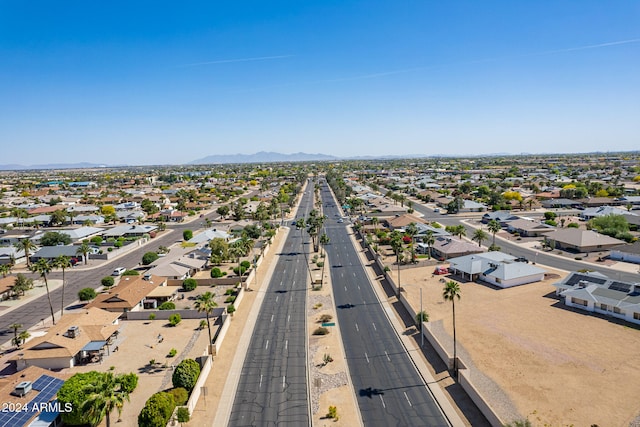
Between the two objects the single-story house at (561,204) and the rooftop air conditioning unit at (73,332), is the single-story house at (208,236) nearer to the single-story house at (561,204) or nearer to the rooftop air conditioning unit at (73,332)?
the rooftop air conditioning unit at (73,332)

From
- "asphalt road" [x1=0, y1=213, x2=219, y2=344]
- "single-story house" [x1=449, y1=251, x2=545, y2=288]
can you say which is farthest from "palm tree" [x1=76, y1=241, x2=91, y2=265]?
"single-story house" [x1=449, y1=251, x2=545, y2=288]

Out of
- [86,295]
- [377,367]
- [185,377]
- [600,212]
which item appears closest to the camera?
[185,377]

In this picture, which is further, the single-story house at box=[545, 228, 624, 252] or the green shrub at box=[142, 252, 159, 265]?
the single-story house at box=[545, 228, 624, 252]

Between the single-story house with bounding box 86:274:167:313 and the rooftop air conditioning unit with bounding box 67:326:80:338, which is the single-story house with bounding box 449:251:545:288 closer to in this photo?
the single-story house with bounding box 86:274:167:313

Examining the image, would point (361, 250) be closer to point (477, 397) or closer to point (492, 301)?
point (492, 301)

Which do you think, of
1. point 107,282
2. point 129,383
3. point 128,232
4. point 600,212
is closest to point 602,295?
point 129,383

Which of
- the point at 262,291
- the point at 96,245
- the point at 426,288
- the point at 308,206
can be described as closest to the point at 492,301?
the point at 426,288

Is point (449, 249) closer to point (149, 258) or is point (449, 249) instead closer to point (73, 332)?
point (149, 258)
